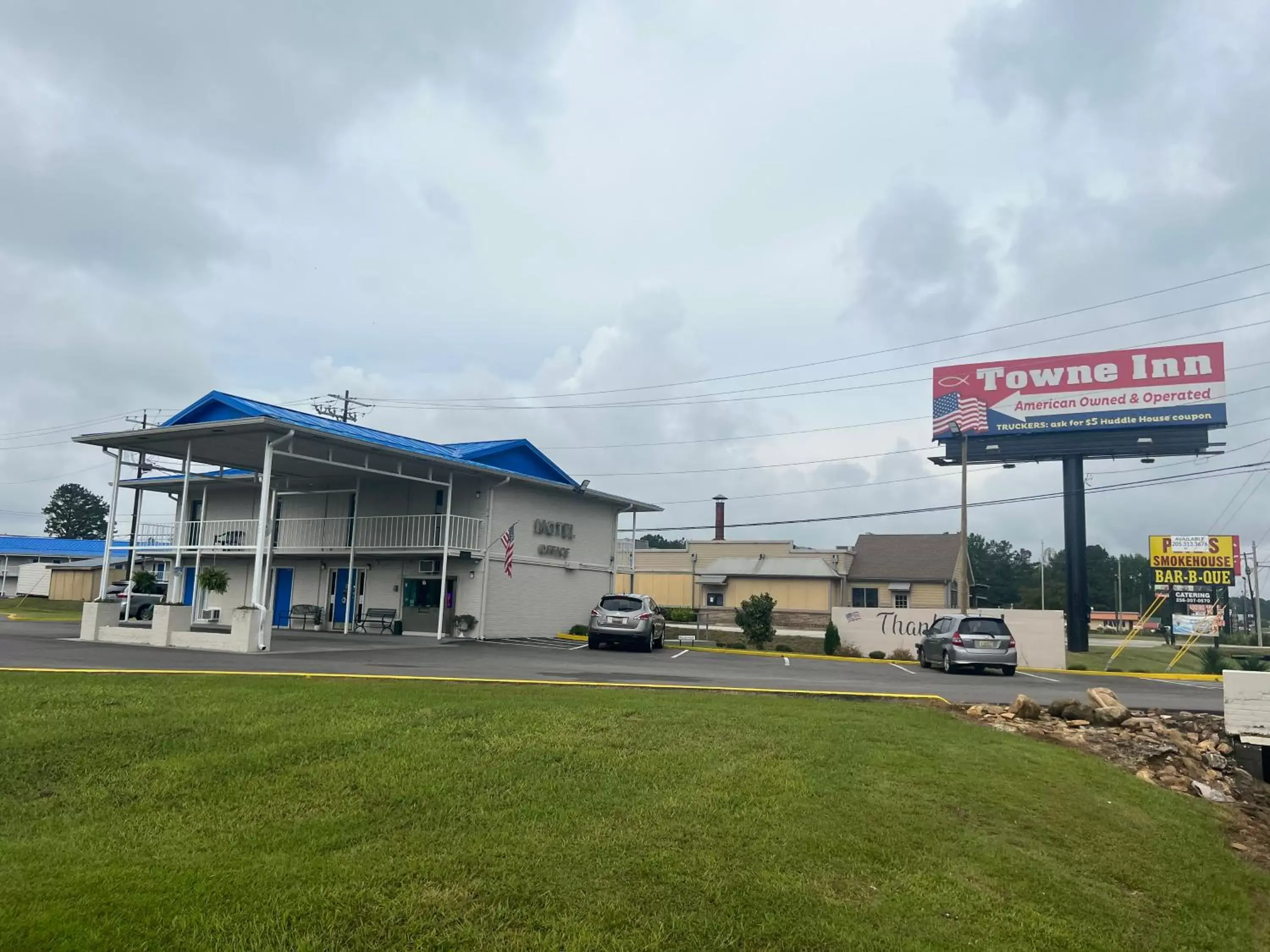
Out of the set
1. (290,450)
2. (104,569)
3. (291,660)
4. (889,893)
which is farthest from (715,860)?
(104,569)

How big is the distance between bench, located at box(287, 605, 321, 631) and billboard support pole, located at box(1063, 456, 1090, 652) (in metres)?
29.9

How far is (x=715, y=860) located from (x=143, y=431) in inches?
785

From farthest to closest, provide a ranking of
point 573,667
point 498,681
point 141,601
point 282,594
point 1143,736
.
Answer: point 141,601
point 282,594
point 573,667
point 498,681
point 1143,736

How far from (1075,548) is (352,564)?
3016 cm

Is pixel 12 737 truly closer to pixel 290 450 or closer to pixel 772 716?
pixel 772 716

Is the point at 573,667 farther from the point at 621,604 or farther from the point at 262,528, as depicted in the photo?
the point at 621,604

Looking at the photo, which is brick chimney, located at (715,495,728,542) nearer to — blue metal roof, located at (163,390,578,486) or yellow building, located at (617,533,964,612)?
yellow building, located at (617,533,964,612)

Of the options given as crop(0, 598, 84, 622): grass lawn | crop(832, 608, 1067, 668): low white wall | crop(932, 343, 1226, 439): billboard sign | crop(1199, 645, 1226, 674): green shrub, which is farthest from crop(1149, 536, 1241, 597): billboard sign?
crop(0, 598, 84, 622): grass lawn

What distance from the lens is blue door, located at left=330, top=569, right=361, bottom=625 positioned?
94.9 feet

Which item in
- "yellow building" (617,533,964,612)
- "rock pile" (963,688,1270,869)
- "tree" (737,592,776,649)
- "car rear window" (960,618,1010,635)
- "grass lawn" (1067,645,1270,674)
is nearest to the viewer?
"rock pile" (963,688,1270,869)

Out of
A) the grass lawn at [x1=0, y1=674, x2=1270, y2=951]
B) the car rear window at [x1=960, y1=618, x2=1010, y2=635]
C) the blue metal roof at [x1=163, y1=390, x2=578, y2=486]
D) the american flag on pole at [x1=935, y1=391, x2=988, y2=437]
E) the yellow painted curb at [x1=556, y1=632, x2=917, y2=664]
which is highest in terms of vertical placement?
the american flag on pole at [x1=935, y1=391, x2=988, y2=437]

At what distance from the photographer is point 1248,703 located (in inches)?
449

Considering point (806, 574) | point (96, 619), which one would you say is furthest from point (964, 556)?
point (96, 619)

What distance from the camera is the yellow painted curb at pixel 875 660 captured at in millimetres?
24172
